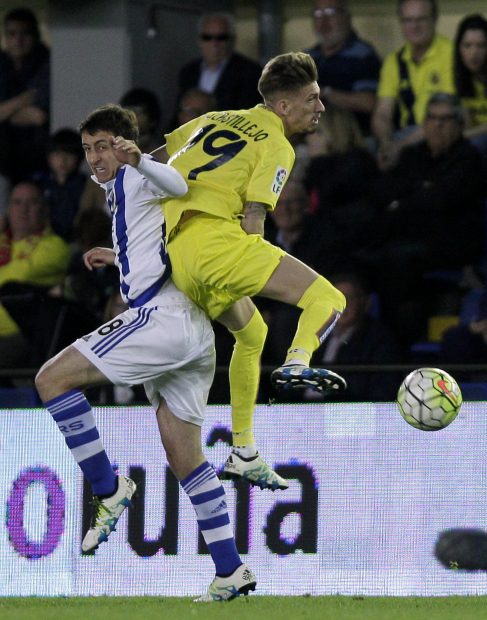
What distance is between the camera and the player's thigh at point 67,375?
262 inches

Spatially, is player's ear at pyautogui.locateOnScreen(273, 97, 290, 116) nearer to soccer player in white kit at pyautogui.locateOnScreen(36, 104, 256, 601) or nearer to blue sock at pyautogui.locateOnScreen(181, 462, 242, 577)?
soccer player in white kit at pyautogui.locateOnScreen(36, 104, 256, 601)

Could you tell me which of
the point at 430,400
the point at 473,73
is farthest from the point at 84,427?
the point at 473,73

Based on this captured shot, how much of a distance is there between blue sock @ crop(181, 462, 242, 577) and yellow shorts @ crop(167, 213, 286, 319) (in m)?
0.85

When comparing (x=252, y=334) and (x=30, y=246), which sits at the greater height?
(x=252, y=334)

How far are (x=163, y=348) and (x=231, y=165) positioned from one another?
2.83 feet

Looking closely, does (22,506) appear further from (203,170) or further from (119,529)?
(203,170)

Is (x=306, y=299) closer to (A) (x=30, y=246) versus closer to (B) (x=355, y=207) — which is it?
(B) (x=355, y=207)

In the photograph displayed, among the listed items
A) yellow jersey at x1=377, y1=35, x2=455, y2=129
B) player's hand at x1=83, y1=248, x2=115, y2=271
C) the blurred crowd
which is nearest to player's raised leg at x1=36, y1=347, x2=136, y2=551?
player's hand at x1=83, y1=248, x2=115, y2=271

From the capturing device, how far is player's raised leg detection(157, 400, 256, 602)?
7047mm

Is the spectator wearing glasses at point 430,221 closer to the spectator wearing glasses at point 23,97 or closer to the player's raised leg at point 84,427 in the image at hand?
the spectator wearing glasses at point 23,97

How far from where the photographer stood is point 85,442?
22.1ft

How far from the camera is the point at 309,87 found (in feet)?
22.5

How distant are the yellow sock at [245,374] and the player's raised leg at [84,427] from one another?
0.69 meters

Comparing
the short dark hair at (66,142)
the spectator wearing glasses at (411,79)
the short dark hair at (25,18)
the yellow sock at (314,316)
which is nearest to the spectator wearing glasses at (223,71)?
the short dark hair at (66,142)
